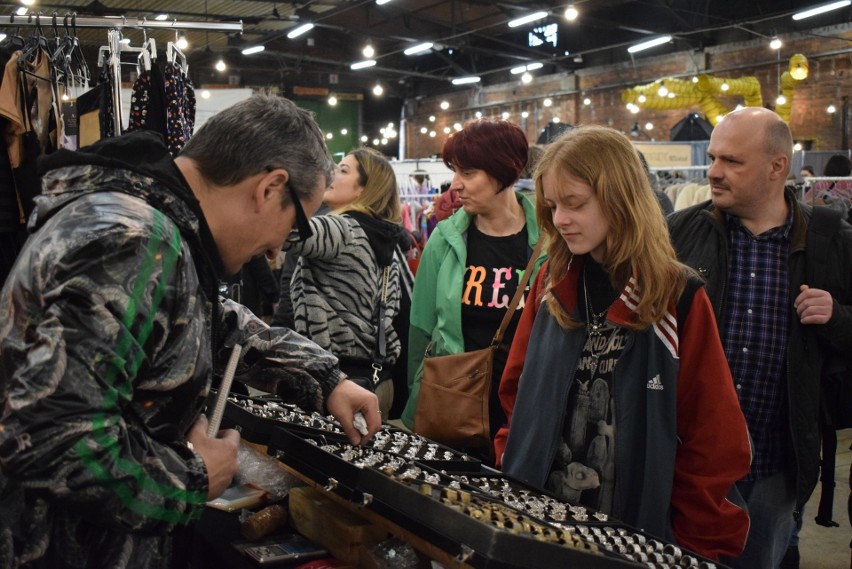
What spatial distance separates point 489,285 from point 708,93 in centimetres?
1483

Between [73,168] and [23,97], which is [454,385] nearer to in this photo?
[73,168]

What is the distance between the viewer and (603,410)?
1908mm

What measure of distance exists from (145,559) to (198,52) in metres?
22.5

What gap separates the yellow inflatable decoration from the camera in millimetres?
15781

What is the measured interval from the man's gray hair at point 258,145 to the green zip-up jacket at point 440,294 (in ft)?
5.06

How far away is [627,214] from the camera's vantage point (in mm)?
1868

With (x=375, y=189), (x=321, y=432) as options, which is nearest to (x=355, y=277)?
(x=375, y=189)

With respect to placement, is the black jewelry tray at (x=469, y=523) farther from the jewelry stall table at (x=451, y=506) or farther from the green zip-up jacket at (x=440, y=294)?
the green zip-up jacket at (x=440, y=294)

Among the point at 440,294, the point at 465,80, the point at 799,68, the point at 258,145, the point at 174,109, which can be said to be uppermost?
the point at 465,80

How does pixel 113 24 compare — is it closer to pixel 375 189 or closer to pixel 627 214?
pixel 375 189

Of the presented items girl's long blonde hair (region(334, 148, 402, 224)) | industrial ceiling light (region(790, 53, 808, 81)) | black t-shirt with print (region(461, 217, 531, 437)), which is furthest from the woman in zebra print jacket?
industrial ceiling light (region(790, 53, 808, 81))

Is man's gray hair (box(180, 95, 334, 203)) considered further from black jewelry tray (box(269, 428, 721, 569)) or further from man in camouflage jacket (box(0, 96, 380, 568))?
black jewelry tray (box(269, 428, 721, 569))

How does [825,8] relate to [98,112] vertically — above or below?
above

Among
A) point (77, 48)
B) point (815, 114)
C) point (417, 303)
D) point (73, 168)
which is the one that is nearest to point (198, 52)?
point (815, 114)
